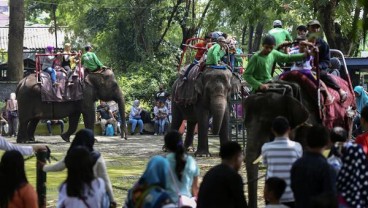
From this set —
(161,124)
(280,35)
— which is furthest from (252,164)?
(161,124)

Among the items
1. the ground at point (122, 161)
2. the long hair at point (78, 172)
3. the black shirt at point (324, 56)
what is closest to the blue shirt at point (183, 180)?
the long hair at point (78, 172)

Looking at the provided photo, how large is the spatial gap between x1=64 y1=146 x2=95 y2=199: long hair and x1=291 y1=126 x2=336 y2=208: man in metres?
1.87

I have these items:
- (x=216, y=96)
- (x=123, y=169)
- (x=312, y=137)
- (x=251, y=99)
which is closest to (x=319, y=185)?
(x=312, y=137)

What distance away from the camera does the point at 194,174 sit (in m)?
10.8

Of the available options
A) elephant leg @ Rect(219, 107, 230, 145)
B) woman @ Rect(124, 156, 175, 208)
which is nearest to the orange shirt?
woman @ Rect(124, 156, 175, 208)

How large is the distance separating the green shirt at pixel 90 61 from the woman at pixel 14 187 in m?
19.3

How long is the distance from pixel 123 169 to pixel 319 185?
11568 millimetres

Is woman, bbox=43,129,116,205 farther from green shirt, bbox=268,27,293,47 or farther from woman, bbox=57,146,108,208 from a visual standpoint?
green shirt, bbox=268,27,293,47

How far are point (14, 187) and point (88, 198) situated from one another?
0.72 meters

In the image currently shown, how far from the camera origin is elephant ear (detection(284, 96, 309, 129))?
13.9 meters

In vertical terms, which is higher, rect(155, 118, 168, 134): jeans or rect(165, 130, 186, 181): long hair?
rect(165, 130, 186, 181): long hair

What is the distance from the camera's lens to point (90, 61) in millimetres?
30016

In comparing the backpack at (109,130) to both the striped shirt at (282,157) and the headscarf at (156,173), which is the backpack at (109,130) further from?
the headscarf at (156,173)

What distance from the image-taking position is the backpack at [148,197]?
1001 cm
